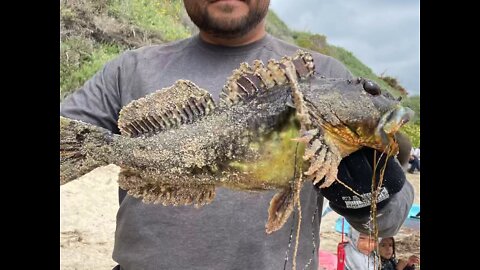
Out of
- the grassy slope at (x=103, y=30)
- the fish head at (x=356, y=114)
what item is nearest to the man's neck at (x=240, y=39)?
the fish head at (x=356, y=114)

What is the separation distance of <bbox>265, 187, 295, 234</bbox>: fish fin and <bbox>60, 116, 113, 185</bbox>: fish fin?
0.88m

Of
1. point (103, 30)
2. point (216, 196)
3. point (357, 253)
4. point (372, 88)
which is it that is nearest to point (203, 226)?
point (216, 196)

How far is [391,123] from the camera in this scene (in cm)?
249

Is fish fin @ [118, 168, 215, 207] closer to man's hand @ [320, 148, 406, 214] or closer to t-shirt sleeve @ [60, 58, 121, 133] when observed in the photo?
man's hand @ [320, 148, 406, 214]

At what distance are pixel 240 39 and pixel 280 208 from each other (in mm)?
1487

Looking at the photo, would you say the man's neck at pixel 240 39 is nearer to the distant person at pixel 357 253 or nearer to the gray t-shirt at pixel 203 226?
the gray t-shirt at pixel 203 226

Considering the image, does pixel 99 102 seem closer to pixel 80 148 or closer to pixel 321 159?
pixel 80 148

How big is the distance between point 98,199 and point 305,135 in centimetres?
1007

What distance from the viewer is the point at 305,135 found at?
2336 millimetres

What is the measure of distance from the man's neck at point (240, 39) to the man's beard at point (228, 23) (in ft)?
0.16

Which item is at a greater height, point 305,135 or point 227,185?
point 305,135

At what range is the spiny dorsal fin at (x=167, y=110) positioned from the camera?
2723 millimetres
